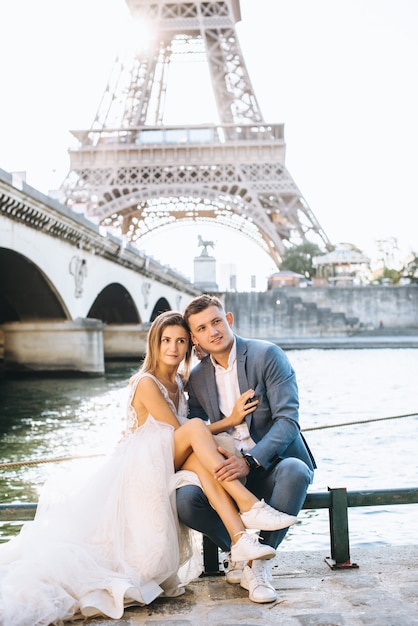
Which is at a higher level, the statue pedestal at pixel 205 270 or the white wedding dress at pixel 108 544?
the statue pedestal at pixel 205 270

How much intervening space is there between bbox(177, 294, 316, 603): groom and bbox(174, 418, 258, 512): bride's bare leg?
0.17 feet

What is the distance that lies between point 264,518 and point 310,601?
40cm

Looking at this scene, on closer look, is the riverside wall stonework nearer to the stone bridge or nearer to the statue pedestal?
the statue pedestal

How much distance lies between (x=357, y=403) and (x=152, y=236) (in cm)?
4295

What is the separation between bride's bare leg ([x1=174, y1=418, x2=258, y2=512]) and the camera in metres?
3.30

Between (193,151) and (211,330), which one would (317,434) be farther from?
(193,151)

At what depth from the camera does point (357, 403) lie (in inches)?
561

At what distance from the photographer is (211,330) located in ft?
12.3

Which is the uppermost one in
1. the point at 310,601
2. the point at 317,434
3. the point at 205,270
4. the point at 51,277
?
the point at 205,270

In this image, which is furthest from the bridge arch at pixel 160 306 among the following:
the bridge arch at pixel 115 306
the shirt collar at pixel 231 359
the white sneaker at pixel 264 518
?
the white sneaker at pixel 264 518

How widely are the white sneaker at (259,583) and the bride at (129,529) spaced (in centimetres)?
7

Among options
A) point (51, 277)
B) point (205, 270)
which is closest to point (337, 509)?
point (51, 277)

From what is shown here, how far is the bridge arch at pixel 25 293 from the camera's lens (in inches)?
671

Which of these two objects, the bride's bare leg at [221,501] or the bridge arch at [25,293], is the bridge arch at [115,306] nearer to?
the bridge arch at [25,293]
